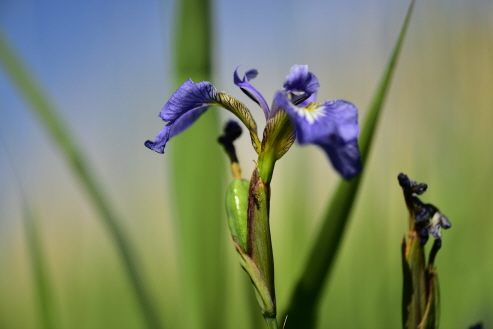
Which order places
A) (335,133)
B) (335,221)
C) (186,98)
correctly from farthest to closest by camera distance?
1. (335,221)
2. (186,98)
3. (335,133)

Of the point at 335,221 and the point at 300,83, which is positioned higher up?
the point at 300,83

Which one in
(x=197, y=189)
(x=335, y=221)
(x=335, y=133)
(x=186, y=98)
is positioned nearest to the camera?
(x=335, y=133)

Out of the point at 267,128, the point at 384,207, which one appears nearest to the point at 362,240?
the point at 384,207

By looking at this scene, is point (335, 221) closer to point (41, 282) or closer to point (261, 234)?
point (261, 234)

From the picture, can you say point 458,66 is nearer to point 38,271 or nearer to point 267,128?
point 267,128

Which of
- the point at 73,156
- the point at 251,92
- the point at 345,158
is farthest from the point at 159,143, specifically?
the point at 73,156

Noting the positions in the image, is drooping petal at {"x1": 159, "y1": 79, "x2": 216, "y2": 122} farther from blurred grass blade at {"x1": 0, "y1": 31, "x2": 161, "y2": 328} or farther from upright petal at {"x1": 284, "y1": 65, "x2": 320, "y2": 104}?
blurred grass blade at {"x1": 0, "y1": 31, "x2": 161, "y2": 328}

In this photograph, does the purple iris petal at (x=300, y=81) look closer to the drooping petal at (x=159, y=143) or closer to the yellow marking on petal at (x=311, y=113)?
the yellow marking on petal at (x=311, y=113)

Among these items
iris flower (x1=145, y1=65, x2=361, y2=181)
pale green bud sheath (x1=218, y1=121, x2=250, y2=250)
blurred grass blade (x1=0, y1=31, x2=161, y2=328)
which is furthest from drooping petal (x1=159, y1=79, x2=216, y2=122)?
blurred grass blade (x1=0, y1=31, x2=161, y2=328)
